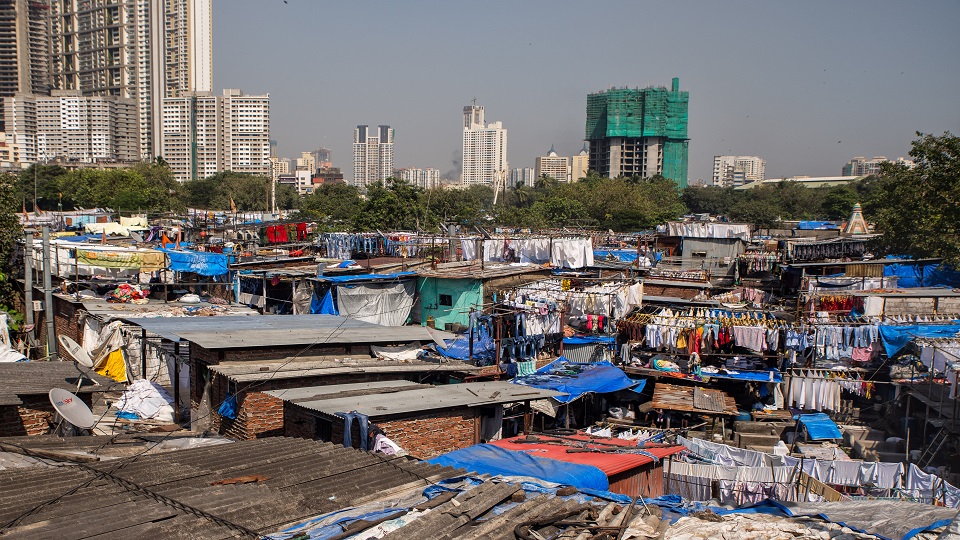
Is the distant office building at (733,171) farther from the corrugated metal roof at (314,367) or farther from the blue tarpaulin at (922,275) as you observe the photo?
the corrugated metal roof at (314,367)

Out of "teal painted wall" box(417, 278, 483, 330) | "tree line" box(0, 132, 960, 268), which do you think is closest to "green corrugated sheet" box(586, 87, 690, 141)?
"tree line" box(0, 132, 960, 268)

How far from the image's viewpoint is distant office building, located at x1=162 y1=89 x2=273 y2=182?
126 m

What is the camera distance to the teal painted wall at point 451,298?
21.1 meters

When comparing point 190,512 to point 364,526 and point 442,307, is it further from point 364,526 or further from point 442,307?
point 442,307

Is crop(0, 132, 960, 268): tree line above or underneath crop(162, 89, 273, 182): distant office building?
underneath

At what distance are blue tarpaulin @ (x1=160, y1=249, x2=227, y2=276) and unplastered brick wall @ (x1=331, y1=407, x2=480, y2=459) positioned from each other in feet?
41.6

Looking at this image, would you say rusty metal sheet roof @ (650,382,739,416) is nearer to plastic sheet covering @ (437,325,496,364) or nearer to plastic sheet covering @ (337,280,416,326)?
plastic sheet covering @ (437,325,496,364)

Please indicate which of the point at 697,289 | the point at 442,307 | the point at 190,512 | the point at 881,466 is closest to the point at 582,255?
the point at 697,289

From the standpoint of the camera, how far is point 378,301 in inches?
848

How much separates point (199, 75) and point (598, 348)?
126m

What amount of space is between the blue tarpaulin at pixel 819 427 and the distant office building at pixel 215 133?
12199cm

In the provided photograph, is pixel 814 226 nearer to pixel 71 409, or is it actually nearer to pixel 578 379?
pixel 578 379

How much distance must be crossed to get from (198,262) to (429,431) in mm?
13251

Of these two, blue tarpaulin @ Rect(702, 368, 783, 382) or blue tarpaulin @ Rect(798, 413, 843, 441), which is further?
blue tarpaulin @ Rect(702, 368, 783, 382)
